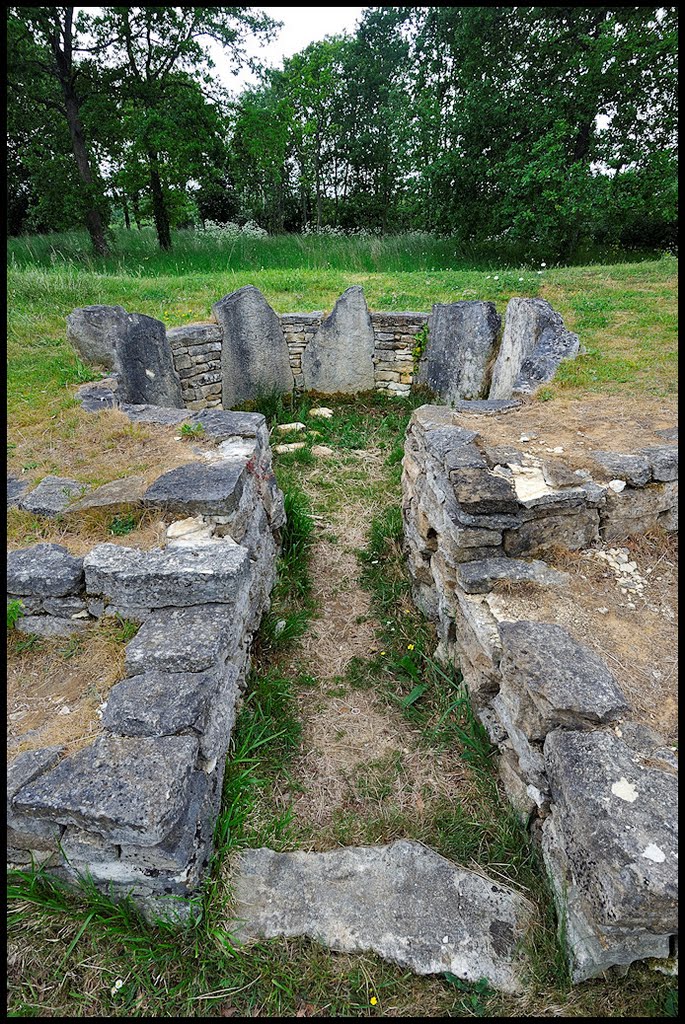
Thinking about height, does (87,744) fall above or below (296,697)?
above

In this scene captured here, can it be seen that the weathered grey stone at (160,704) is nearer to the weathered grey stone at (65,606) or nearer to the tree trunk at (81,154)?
the weathered grey stone at (65,606)

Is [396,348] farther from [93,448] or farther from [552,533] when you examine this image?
[552,533]

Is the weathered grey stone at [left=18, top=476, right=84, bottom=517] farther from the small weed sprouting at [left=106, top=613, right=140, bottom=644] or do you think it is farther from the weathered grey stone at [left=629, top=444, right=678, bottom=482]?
the weathered grey stone at [left=629, top=444, right=678, bottom=482]

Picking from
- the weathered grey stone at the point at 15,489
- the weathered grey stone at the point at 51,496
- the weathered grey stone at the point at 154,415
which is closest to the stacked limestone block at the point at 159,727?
the weathered grey stone at the point at 51,496

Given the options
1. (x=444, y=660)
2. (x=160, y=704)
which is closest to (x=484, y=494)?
(x=444, y=660)

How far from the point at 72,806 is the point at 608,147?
47.1 ft

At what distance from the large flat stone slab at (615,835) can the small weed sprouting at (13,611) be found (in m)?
2.48

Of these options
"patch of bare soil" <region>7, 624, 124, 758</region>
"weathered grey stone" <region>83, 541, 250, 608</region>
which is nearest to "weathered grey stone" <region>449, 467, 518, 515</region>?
"weathered grey stone" <region>83, 541, 250, 608</region>

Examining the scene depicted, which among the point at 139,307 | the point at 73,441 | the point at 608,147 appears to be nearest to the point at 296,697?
the point at 73,441

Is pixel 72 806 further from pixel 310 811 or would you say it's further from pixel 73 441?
pixel 73 441

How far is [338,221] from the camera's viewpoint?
20641mm

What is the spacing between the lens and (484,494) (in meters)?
3.18

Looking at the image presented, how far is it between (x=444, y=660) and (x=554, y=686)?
126 cm

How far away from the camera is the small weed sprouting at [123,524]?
320 centimetres
